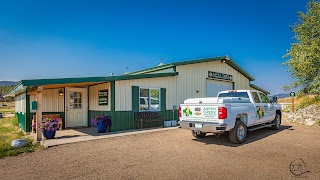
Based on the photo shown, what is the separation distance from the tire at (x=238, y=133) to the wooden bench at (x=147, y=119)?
5.37m

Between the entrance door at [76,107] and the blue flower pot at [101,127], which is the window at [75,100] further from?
the blue flower pot at [101,127]

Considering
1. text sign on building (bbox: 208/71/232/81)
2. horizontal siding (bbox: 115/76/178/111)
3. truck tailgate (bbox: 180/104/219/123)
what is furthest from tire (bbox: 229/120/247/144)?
text sign on building (bbox: 208/71/232/81)

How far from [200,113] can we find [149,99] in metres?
5.15

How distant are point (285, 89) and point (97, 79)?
17010 mm

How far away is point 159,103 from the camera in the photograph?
13.2m

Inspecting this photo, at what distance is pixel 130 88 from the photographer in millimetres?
11719

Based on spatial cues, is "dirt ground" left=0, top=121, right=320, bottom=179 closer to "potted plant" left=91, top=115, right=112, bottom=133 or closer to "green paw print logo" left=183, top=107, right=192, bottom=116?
"green paw print logo" left=183, top=107, right=192, bottom=116

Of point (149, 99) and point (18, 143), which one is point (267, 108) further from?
point (18, 143)

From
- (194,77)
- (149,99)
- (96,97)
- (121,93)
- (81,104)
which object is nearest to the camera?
(121,93)

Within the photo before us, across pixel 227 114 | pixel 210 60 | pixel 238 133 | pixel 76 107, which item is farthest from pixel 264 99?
pixel 76 107

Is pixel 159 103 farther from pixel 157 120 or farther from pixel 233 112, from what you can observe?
pixel 233 112

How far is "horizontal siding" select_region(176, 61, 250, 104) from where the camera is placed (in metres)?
14.7

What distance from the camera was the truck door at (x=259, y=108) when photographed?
921 centimetres

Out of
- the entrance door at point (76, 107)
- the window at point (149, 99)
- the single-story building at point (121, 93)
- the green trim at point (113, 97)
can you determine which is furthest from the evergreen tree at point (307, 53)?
the entrance door at point (76, 107)
